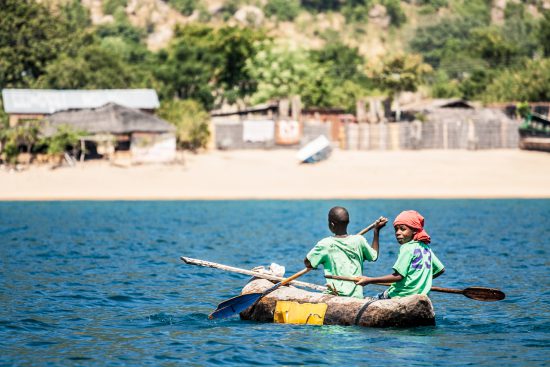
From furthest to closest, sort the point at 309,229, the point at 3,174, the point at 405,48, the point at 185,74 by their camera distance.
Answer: the point at 405,48 → the point at 185,74 → the point at 3,174 → the point at 309,229

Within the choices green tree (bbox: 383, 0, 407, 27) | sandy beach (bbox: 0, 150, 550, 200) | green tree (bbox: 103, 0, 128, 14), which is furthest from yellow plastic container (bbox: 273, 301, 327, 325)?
green tree (bbox: 383, 0, 407, 27)

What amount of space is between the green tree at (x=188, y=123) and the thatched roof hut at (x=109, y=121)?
1.75 meters

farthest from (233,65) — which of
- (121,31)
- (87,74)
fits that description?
(121,31)

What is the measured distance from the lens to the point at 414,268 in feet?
42.3

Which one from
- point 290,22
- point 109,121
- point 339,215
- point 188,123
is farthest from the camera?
point 290,22

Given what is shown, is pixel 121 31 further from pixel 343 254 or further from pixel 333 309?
pixel 343 254

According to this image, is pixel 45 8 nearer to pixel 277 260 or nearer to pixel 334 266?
pixel 277 260

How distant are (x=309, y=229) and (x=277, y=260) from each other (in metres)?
8.68

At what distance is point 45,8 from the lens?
7144cm

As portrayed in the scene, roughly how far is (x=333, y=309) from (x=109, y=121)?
37452mm

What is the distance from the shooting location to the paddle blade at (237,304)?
1412 cm

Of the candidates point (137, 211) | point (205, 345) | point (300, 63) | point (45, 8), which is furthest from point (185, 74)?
point (205, 345)

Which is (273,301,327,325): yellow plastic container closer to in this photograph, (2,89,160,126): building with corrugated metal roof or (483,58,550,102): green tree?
(2,89,160,126): building with corrugated metal roof

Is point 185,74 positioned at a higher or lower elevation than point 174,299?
higher
